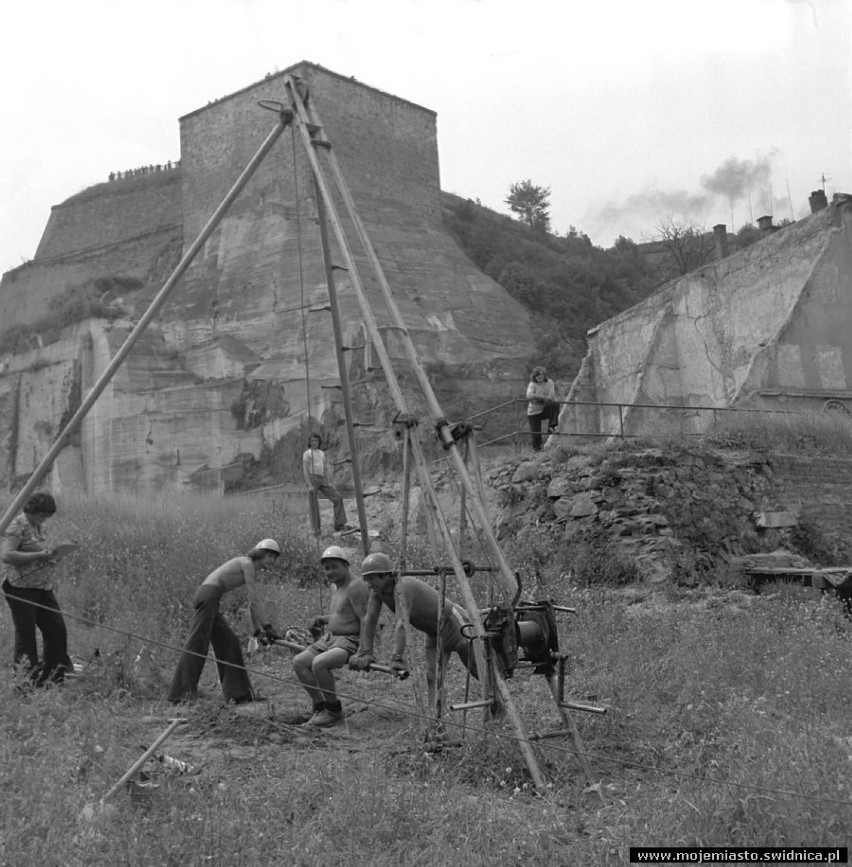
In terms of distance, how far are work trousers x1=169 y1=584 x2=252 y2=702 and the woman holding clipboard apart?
0.90 m

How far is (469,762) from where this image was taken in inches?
253

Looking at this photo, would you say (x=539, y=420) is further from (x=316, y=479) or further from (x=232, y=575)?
(x=232, y=575)

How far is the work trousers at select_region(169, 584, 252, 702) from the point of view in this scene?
8109mm

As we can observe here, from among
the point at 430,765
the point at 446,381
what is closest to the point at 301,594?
the point at 430,765

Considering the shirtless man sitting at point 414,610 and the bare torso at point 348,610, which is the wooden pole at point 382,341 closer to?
the shirtless man sitting at point 414,610

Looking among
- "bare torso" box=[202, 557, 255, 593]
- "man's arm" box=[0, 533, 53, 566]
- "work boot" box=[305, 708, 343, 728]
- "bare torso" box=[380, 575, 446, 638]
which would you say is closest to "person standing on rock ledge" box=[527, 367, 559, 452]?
"bare torso" box=[202, 557, 255, 593]

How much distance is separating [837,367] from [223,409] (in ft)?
72.8

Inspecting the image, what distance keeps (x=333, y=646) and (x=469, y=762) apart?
65.9 inches

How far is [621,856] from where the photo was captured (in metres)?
5.04

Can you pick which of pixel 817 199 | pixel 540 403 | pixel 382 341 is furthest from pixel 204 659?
pixel 817 199

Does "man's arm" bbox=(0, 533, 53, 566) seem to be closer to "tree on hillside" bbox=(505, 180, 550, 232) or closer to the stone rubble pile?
the stone rubble pile

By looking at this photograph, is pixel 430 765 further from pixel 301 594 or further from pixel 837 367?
pixel 837 367

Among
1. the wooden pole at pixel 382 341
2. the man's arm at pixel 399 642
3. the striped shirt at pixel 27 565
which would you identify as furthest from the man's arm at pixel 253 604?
the wooden pole at pixel 382 341

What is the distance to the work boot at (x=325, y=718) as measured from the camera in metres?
7.57
